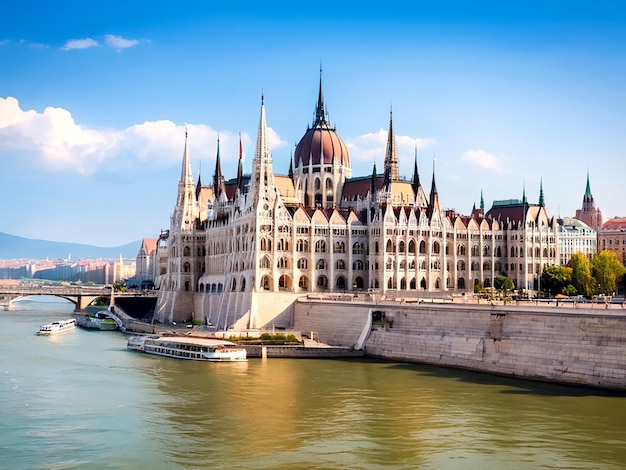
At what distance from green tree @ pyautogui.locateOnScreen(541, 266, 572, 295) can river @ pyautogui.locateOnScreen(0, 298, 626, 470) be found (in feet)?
179

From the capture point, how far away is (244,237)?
117688 mm

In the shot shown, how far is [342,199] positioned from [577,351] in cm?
7938

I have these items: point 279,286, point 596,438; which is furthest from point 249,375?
point 279,286

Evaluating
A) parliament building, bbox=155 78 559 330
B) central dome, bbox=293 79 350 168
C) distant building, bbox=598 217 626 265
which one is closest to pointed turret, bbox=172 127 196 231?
parliament building, bbox=155 78 559 330

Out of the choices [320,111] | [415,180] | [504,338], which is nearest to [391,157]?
[415,180]

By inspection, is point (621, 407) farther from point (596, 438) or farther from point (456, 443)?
point (456, 443)

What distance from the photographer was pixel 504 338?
237ft

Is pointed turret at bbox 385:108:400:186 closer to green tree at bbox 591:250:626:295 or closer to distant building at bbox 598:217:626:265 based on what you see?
green tree at bbox 591:250:626:295

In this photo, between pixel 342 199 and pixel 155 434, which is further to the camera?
pixel 342 199

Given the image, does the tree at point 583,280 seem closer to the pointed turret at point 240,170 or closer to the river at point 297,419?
the pointed turret at point 240,170

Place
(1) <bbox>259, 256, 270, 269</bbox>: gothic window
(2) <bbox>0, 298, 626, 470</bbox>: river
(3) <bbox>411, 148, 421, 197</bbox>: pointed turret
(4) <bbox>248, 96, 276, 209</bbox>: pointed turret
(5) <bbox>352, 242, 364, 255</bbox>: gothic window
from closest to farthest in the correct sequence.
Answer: (2) <bbox>0, 298, 626, 470</bbox>: river, (1) <bbox>259, 256, 270, 269</bbox>: gothic window, (4) <bbox>248, 96, 276, 209</bbox>: pointed turret, (5) <bbox>352, 242, 364, 255</bbox>: gothic window, (3) <bbox>411, 148, 421, 197</bbox>: pointed turret

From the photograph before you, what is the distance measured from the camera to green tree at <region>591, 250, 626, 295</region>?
131 metres

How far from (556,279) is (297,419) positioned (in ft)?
264

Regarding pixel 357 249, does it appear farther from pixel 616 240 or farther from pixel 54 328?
pixel 616 240
